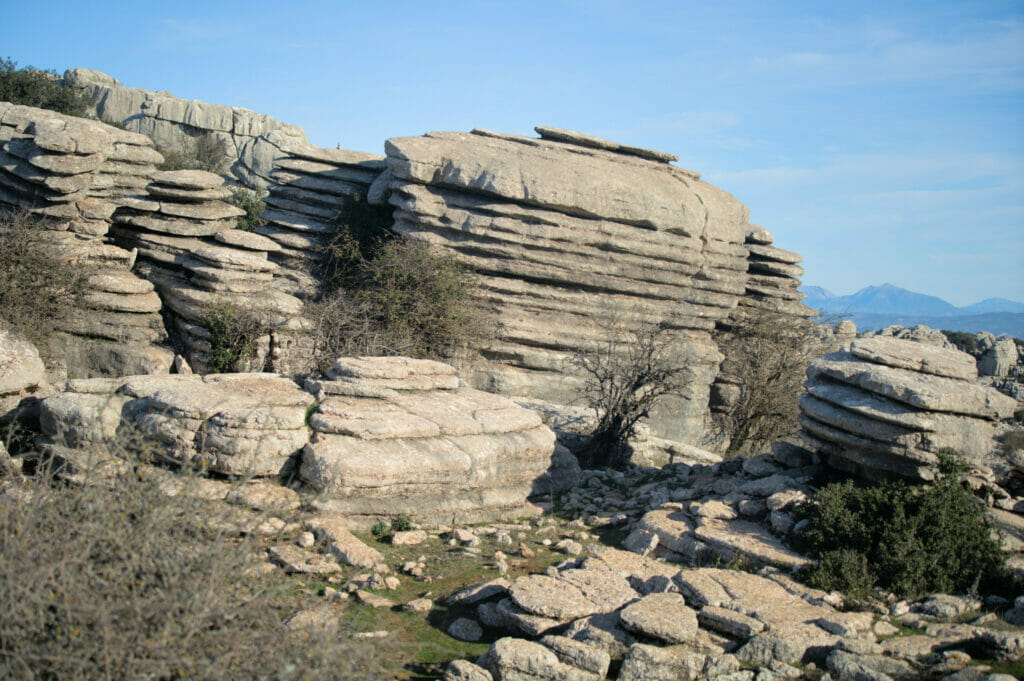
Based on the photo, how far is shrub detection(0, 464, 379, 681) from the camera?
3043mm

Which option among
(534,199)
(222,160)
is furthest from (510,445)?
(222,160)

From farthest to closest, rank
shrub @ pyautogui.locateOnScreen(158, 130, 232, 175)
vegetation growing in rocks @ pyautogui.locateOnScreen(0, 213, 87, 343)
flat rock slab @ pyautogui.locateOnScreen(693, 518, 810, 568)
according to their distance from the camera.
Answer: shrub @ pyautogui.locateOnScreen(158, 130, 232, 175)
vegetation growing in rocks @ pyautogui.locateOnScreen(0, 213, 87, 343)
flat rock slab @ pyautogui.locateOnScreen(693, 518, 810, 568)

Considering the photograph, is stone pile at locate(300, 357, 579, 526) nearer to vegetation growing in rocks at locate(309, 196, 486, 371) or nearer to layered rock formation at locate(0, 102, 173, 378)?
vegetation growing in rocks at locate(309, 196, 486, 371)

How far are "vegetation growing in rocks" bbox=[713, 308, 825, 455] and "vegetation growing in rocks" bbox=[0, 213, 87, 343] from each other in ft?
38.3

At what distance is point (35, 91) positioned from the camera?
24.4m

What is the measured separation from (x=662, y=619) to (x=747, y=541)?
2.25 m

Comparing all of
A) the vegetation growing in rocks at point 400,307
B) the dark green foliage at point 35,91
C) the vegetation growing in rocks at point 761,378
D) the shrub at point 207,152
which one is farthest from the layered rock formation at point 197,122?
the vegetation growing in rocks at point 761,378

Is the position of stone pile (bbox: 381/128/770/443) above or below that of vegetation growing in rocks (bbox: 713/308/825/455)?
above

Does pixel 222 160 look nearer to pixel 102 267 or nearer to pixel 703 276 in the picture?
pixel 102 267

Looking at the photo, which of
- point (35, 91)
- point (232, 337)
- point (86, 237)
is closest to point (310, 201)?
point (86, 237)

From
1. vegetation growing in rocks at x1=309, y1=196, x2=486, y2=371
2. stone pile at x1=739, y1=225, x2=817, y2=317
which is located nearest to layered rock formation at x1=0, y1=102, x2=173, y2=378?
vegetation growing in rocks at x1=309, y1=196, x2=486, y2=371

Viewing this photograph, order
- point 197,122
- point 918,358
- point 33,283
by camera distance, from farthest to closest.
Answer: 1. point 197,122
2. point 33,283
3. point 918,358

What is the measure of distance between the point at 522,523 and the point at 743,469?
10.4 ft

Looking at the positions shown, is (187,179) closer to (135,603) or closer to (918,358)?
(135,603)
